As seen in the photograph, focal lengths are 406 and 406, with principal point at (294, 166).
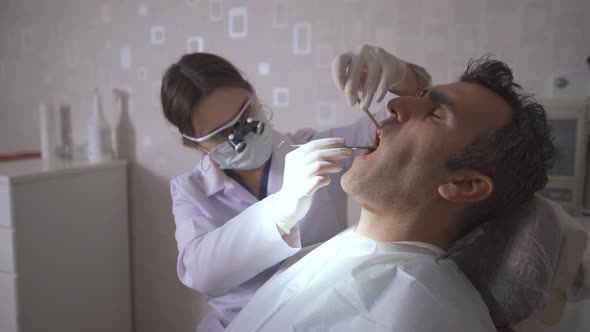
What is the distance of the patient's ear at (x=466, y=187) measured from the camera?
2.70 ft

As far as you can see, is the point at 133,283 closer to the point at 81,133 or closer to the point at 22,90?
the point at 81,133

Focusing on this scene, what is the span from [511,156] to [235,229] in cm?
63

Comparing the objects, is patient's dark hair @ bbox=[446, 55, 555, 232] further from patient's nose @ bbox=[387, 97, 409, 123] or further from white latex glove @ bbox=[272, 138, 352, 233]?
white latex glove @ bbox=[272, 138, 352, 233]

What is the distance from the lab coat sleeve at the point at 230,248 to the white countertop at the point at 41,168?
0.77 meters


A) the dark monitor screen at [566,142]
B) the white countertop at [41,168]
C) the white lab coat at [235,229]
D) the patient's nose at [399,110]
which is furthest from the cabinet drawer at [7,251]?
the dark monitor screen at [566,142]

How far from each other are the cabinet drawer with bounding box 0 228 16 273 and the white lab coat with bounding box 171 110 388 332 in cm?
72

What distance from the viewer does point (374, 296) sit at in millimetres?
779

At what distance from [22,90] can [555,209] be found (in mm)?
2496

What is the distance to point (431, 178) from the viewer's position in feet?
2.75

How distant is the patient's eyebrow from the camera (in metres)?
0.84

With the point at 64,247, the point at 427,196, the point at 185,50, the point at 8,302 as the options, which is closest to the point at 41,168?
the point at 64,247

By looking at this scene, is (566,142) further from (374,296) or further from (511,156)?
→ (374,296)

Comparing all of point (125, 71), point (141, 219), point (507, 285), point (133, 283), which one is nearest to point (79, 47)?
point (125, 71)

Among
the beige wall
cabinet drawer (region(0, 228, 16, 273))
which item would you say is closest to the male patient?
the beige wall
